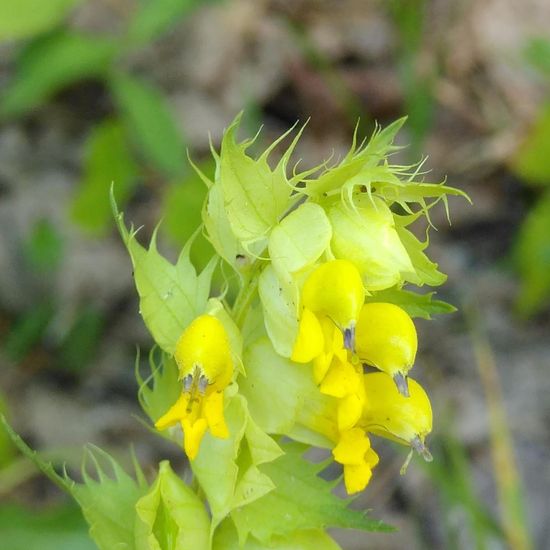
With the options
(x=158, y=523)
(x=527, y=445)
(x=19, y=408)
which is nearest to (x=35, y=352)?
(x=19, y=408)

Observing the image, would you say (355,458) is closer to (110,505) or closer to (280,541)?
(280,541)

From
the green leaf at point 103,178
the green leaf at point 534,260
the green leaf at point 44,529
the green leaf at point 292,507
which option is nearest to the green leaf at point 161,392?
the green leaf at point 292,507

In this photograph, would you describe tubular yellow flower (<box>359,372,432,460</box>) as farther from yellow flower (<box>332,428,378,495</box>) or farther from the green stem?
the green stem

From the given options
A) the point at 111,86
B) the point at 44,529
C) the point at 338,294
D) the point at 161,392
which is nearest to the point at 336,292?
the point at 338,294

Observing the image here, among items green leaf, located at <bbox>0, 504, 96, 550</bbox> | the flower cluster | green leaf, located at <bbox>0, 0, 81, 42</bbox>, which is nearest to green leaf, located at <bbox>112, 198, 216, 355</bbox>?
the flower cluster

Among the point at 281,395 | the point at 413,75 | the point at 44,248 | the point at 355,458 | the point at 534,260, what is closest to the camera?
the point at 355,458

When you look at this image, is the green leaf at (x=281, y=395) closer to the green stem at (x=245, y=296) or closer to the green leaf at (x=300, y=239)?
the green stem at (x=245, y=296)
